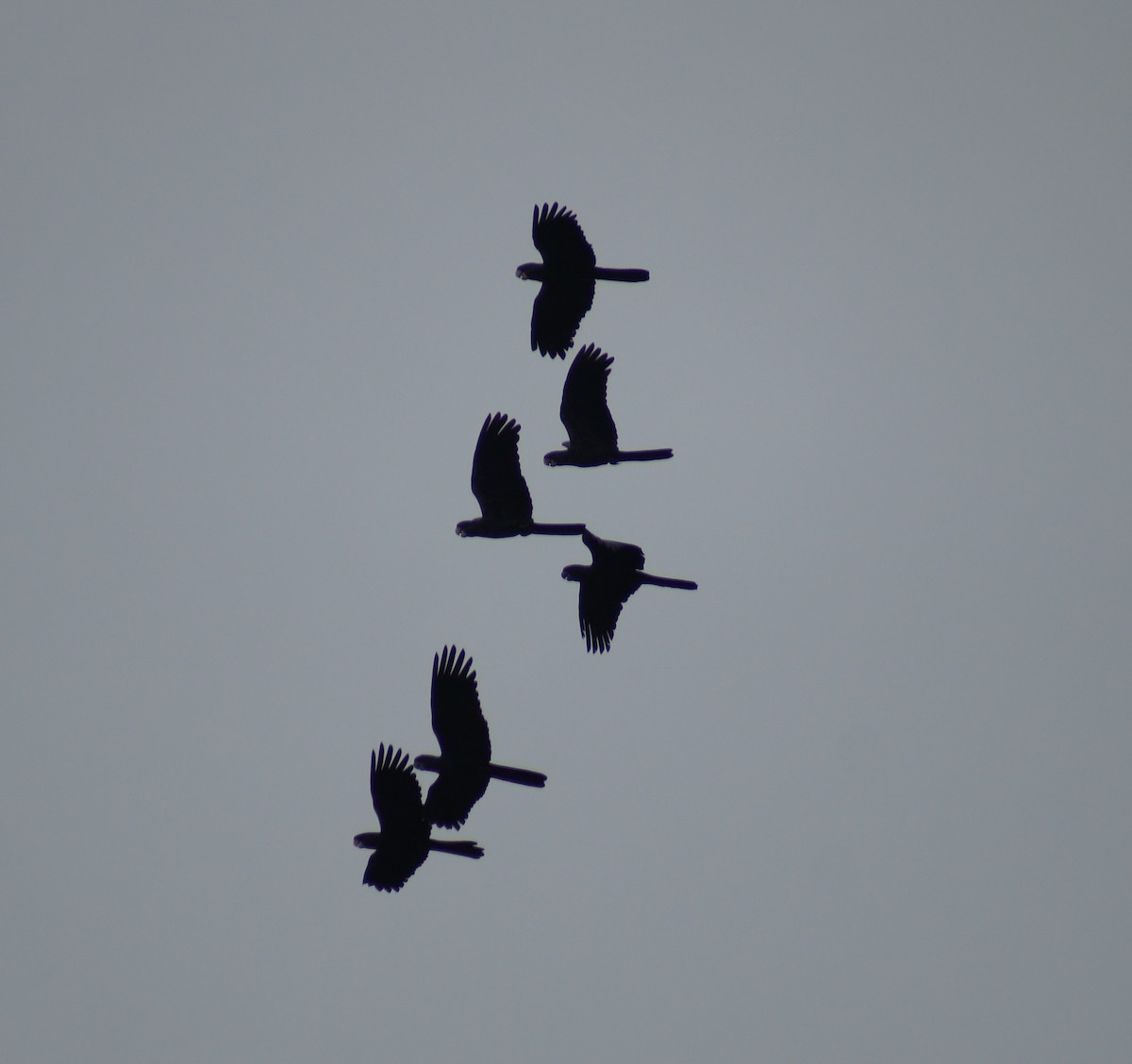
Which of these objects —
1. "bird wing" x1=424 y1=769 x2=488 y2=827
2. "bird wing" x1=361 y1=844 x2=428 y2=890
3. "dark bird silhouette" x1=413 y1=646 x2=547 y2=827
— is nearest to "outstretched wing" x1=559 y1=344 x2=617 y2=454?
"dark bird silhouette" x1=413 y1=646 x2=547 y2=827

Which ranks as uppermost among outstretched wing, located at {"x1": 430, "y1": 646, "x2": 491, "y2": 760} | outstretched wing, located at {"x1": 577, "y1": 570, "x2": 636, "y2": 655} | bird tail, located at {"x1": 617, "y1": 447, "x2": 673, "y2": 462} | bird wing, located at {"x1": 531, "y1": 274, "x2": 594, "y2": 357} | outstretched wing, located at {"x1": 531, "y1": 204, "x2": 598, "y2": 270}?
outstretched wing, located at {"x1": 531, "y1": 204, "x2": 598, "y2": 270}

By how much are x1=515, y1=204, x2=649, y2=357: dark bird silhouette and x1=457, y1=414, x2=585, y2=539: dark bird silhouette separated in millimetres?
1107

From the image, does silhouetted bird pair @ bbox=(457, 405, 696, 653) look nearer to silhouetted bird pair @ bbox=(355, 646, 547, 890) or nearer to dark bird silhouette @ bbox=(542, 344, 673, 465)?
dark bird silhouette @ bbox=(542, 344, 673, 465)

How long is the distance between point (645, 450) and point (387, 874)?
17.9ft

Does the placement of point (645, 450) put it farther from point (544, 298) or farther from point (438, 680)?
point (438, 680)

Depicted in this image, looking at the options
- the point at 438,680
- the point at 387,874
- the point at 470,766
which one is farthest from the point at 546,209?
the point at 387,874

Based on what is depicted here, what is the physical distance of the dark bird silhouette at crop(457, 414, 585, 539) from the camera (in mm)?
11594

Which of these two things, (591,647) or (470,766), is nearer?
(470,766)

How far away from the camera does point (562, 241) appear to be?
1173 centimetres

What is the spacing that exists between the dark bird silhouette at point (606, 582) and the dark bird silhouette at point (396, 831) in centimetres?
257

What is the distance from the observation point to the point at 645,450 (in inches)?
464

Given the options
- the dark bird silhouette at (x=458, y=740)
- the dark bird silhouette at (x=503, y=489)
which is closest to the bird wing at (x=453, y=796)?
the dark bird silhouette at (x=458, y=740)

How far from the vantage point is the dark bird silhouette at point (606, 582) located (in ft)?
38.9

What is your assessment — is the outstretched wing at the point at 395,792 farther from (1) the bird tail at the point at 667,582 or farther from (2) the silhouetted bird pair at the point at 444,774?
(1) the bird tail at the point at 667,582
